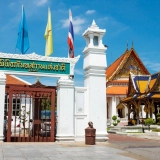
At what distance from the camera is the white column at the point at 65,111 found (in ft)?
43.1

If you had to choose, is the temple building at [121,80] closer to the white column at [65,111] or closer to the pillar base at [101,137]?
the pillar base at [101,137]

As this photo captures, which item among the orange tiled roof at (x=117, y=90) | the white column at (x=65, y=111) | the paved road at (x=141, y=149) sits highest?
the orange tiled roof at (x=117, y=90)

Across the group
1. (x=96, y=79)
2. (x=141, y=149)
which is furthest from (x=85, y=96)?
(x=141, y=149)

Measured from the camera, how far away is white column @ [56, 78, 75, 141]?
13.1 meters

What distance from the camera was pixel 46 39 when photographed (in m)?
14.9

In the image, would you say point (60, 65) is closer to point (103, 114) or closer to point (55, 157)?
point (103, 114)

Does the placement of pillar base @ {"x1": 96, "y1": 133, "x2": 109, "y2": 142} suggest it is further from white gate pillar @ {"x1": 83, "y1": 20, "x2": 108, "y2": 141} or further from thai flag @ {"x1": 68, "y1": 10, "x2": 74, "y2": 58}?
thai flag @ {"x1": 68, "y1": 10, "x2": 74, "y2": 58}

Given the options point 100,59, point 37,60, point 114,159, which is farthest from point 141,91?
point 114,159

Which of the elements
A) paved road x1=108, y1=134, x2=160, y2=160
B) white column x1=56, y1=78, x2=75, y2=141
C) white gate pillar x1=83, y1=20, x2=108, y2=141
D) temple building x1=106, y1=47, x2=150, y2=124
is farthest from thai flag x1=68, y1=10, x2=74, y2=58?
temple building x1=106, y1=47, x2=150, y2=124

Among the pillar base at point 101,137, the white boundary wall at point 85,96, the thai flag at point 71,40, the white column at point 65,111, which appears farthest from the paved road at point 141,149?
the thai flag at point 71,40

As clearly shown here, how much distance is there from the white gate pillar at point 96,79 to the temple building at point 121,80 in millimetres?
26481

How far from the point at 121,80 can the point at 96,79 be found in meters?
30.5

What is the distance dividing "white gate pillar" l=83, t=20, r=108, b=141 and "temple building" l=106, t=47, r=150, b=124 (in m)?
26.5

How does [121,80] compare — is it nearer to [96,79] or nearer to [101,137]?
[96,79]
